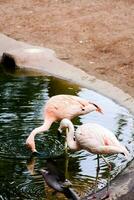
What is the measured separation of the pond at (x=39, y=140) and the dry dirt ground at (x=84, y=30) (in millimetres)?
783

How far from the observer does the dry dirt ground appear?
10.2 meters

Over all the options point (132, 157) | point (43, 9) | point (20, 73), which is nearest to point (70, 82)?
point (20, 73)

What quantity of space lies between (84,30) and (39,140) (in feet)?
16.6

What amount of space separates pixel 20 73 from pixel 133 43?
2.07 meters

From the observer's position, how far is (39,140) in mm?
7383

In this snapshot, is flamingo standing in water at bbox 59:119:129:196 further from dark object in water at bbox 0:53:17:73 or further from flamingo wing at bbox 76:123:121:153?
dark object in water at bbox 0:53:17:73

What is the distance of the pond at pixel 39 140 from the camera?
6285 millimetres

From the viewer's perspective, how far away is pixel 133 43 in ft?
36.2

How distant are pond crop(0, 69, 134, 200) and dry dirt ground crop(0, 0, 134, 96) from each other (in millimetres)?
783

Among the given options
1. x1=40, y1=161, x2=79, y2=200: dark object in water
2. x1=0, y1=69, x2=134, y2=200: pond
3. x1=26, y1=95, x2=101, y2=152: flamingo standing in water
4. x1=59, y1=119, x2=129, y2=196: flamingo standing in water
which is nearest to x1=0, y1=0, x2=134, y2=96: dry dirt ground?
x1=0, y1=69, x2=134, y2=200: pond

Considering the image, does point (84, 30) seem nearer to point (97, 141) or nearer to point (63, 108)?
point (63, 108)

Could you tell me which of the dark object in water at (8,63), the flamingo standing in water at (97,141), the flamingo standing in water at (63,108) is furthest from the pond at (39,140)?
the dark object in water at (8,63)

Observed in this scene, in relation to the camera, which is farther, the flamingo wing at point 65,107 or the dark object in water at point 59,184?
the flamingo wing at point 65,107

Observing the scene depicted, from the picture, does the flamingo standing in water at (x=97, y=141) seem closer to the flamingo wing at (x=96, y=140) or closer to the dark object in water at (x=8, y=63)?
the flamingo wing at (x=96, y=140)
